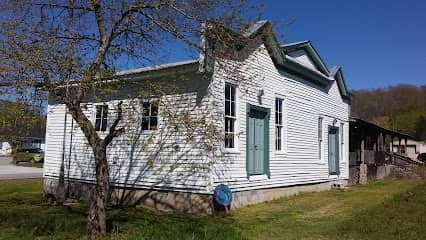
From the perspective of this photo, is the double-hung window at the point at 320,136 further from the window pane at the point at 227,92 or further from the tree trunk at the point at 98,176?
the tree trunk at the point at 98,176

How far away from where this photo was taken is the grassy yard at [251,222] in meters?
7.26

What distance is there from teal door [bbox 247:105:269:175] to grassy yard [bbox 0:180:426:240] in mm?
1173

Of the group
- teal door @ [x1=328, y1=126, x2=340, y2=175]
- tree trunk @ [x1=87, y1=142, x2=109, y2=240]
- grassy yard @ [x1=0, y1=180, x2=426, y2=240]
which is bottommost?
grassy yard @ [x1=0, y1=180, x2=426, y2=240]

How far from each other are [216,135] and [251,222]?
244cm

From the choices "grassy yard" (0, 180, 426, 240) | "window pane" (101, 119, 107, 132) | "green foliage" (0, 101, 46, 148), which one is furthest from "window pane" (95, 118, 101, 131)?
"green foliage" (0, 101, 46, 148)

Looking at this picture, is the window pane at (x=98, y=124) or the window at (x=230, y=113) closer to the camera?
the window at (x=230, y=113)

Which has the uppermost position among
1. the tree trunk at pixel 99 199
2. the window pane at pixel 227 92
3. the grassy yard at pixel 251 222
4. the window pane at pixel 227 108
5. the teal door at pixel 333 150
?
the window pane at pixel 227 92

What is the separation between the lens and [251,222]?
9.33 metres

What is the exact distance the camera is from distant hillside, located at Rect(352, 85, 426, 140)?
77438 mm

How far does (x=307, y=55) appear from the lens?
16.4m

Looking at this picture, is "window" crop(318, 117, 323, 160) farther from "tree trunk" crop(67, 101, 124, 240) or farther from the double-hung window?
"tree trunk" crop(67, 101, 124, 240)

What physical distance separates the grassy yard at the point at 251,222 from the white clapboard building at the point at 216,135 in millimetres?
922

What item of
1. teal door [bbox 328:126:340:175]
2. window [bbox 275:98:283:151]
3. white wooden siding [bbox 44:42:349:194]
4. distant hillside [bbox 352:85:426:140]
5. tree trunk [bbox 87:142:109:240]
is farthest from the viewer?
distant hillside [bbox 352:85:426:140]

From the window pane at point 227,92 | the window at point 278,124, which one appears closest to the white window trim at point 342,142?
the window at point 278,124
